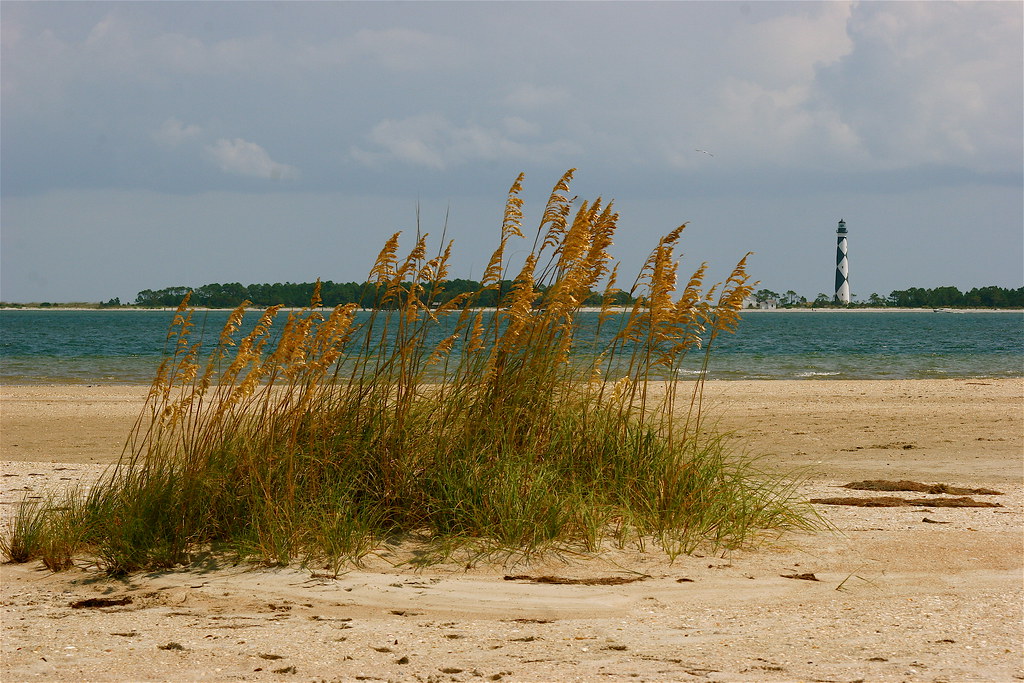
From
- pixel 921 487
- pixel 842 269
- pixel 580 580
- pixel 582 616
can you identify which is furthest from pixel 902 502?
pixel 842 269

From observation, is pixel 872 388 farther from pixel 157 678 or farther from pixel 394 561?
pixel 157 678

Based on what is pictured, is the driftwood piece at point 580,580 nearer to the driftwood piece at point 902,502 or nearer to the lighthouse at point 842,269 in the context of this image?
the driftwood piece at point 902,502

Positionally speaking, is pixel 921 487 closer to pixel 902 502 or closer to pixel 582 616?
pixel 902 502

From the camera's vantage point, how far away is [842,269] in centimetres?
15550

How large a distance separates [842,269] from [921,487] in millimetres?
156242

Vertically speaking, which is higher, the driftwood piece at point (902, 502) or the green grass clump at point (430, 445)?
the green grass clump at point (430, 445)

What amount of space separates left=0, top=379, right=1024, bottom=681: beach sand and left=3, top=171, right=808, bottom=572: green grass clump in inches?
9.8

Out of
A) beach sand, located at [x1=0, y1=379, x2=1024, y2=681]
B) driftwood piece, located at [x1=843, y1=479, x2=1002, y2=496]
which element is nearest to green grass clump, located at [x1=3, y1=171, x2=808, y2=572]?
beach sand, located at [x1=0, y1=379, x2=1024, y2=681]

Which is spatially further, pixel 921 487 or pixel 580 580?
pixel 921 487

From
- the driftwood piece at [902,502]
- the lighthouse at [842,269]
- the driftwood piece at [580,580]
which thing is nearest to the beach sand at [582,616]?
the driftwood piece at [580,580]

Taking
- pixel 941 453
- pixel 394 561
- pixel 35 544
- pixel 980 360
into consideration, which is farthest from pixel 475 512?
pixel 980 360

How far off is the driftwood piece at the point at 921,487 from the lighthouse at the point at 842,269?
5947 inches

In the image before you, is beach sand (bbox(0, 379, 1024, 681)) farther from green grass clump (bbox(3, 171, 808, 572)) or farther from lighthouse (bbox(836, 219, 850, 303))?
lighthouse (bbox(836, 219, 850, 303))

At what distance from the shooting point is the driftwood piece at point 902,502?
7.92 meters
